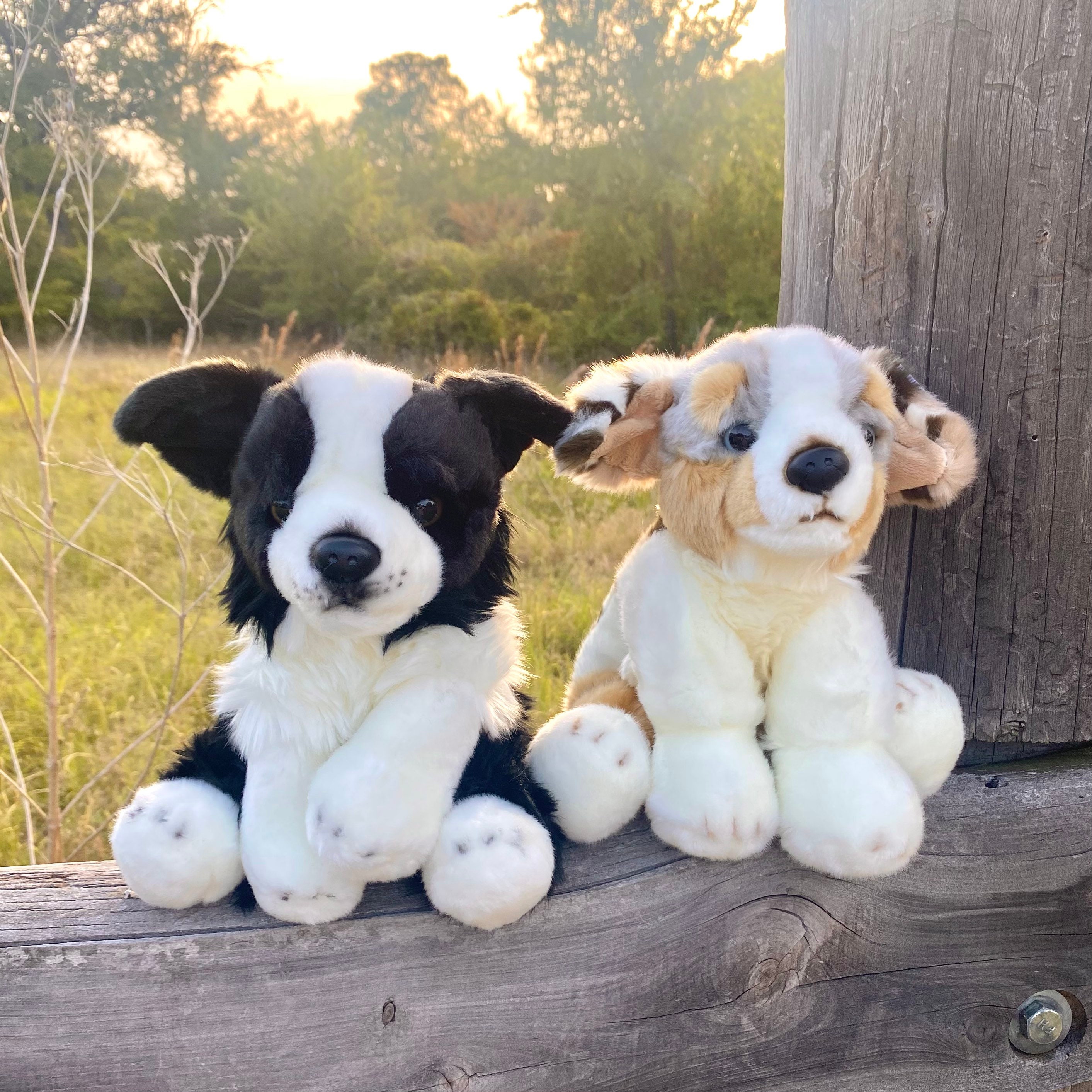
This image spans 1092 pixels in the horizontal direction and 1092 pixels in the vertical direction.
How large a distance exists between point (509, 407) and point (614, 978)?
75 centimetres

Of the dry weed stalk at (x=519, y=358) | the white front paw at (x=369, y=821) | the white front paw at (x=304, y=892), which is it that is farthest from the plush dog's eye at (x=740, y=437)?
the dry weed stalk at (x=519, y=358)

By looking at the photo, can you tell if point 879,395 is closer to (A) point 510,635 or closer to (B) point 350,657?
(A) point 510,635

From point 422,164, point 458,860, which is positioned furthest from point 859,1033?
point 422,164

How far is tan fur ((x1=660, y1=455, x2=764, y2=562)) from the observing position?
100 cm

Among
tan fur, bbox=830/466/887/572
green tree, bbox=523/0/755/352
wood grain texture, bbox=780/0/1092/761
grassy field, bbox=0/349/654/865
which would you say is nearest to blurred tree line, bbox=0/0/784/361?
green tree, bbox=523/0/755/352

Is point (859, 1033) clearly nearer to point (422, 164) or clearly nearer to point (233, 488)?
point (233, 488)

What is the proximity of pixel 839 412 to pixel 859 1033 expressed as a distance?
89 cm

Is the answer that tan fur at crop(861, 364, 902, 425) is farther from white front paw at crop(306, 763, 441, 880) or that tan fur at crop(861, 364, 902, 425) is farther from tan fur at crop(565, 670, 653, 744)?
white front paw at crop(306, 763, 441, 880)

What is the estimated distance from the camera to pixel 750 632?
1.11 m

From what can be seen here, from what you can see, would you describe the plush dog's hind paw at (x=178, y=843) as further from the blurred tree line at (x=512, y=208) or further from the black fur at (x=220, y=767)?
the blurred tree line at (x=512, y=208)

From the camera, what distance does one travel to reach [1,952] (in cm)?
101

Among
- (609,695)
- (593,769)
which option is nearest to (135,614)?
(609,695)

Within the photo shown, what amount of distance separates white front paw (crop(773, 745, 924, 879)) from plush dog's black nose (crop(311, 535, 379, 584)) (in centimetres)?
62

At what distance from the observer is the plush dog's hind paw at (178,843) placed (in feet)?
3.17
